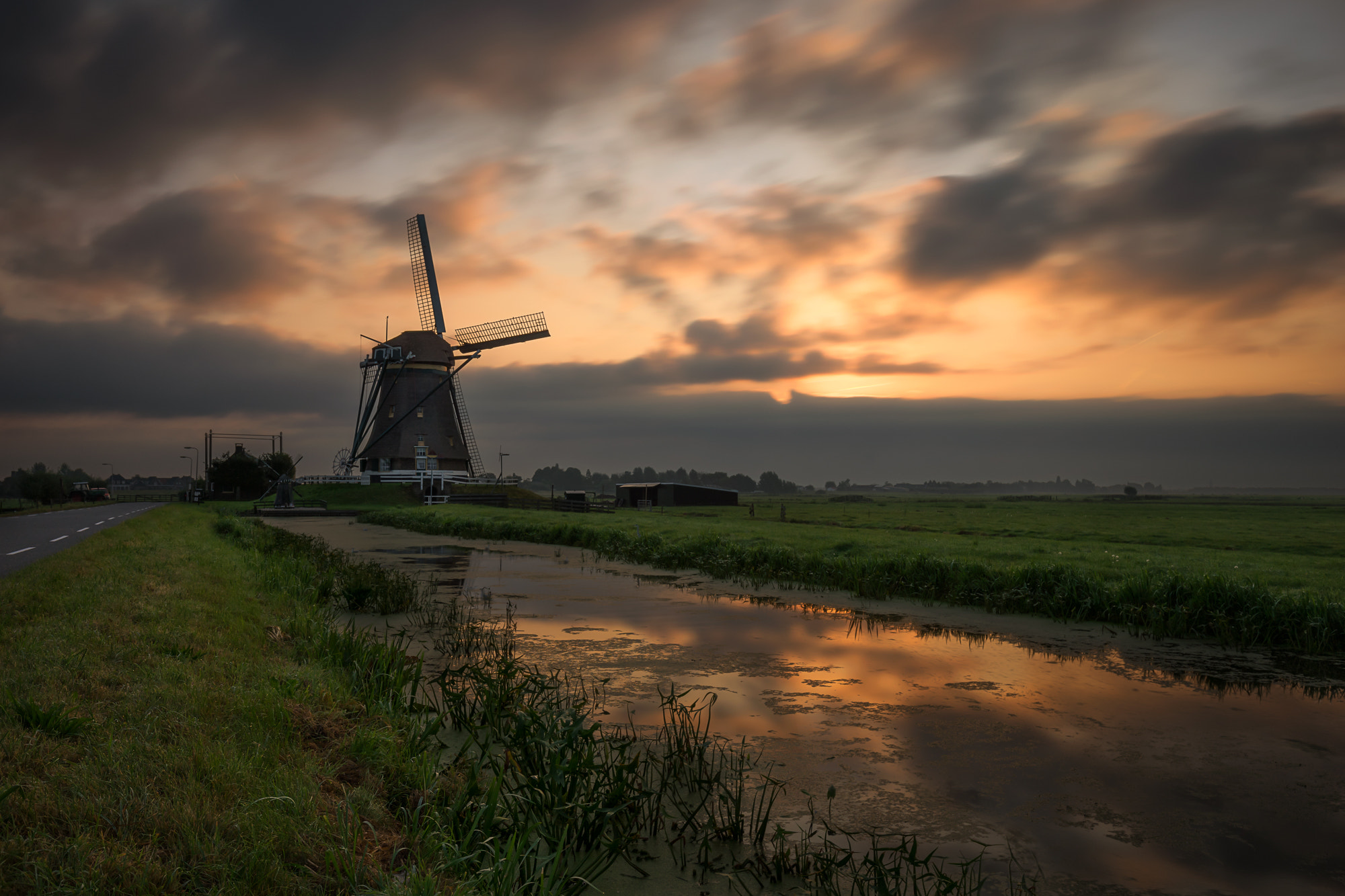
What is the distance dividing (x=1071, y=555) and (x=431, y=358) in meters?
55.6

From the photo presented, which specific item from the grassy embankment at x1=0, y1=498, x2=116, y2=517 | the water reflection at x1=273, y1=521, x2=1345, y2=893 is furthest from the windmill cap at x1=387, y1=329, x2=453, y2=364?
the water reflection at x1=273, y1=521, x2=1345, y2=893

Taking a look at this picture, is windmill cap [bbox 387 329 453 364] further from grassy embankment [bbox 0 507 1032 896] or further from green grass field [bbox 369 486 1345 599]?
grassy embankment [bbox 0 507 1032 896]

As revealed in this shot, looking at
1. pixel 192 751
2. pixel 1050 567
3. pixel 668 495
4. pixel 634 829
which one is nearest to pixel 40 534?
pixel 192 751

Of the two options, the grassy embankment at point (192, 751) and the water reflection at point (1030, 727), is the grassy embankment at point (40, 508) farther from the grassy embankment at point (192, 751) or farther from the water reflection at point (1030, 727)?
the water reflection at point (1030, 727)

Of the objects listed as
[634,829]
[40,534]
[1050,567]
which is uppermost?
[40,534]

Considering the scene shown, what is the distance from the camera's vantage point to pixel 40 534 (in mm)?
24328

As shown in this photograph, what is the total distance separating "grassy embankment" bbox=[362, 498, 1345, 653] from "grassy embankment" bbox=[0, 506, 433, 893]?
11582 millimetres

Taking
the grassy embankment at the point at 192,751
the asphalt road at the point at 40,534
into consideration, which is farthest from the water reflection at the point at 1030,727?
the asphalt road at the point at 40,534

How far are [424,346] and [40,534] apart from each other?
41.5m

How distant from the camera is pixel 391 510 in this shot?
49.7 meters

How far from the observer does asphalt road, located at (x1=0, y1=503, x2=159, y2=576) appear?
16297mm

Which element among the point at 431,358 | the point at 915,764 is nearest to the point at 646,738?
the point at 915,764

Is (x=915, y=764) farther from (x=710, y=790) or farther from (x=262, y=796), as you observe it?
(x=262, y=796)

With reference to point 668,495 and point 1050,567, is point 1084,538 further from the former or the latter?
point 668,495
